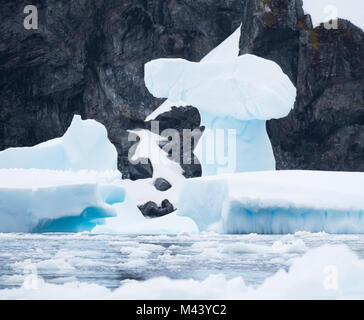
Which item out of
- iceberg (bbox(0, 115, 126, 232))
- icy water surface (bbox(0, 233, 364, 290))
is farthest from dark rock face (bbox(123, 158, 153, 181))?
icy water surface (bbox(0, 233, 364, 290))

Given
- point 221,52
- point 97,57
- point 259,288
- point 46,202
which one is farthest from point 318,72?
point 259,288

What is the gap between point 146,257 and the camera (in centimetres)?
1102

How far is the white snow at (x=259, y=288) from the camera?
6598mm

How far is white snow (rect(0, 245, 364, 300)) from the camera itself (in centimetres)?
660

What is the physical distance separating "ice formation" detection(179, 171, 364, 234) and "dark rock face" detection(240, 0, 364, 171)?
1500 centimetres

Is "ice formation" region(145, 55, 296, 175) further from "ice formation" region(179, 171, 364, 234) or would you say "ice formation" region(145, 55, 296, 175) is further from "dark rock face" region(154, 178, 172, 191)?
"dark rock face" region(154, 178, 172, 191)

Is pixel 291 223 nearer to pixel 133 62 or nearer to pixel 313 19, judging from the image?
pixel 313 19

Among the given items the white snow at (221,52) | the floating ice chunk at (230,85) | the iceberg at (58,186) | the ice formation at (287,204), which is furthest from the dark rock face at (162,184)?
the ice formation at (287,204)

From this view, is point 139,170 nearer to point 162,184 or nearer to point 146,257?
point 162,184

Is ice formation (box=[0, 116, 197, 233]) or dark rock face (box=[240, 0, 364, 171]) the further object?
dark rock face (box=[240, 0, 364, 171])

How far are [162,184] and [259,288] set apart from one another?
23.8 metres

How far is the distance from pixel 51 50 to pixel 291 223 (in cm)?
2035

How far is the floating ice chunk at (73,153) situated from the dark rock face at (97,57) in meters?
12.0

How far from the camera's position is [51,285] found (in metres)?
7.47
